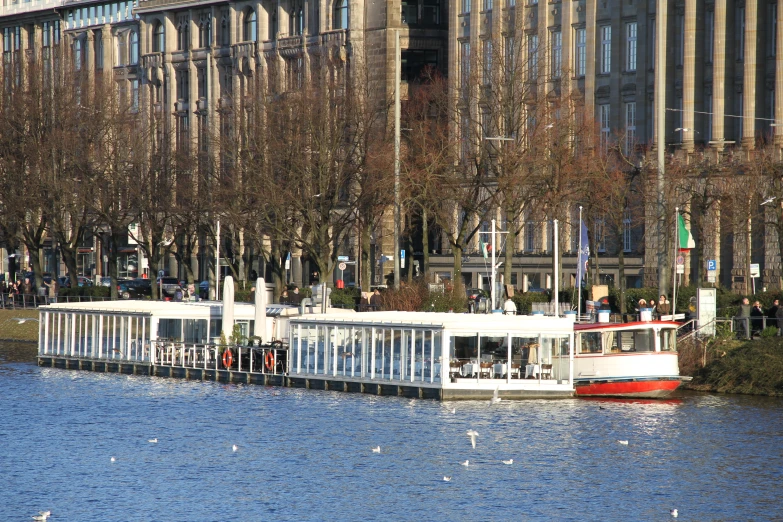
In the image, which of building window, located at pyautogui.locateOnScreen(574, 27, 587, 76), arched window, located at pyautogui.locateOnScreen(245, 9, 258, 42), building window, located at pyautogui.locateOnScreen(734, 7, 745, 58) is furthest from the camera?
arched window, located at pyautogui.locateOnScreen(245, 9, 258, 42)

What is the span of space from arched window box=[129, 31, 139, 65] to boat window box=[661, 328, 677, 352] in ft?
309

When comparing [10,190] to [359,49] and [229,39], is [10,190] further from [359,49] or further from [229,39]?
[229,39]

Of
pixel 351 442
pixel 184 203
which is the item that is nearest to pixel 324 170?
pixel 184 203

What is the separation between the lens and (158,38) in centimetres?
14162

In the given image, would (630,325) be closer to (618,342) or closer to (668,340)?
(618,342)

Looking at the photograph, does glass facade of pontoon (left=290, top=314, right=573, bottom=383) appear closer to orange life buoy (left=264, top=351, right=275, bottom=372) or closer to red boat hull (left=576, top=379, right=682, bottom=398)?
red boat hull (left=576, top=379, right=682, bottom=398)

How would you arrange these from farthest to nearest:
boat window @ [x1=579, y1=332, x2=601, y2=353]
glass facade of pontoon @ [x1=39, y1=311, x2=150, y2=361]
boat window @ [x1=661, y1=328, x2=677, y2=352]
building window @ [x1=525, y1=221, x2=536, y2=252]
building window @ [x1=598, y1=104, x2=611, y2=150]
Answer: building window @ [x1=525, y1=221, x2=536, y2=252] → building window @ [x1=598, y1=104, x2=611, y2=150] → glass facade of pontoon @ [x1=39, y1=311, x2=150, y2=361] → boat window @ [x1=579, y1=332, x2=601, y2=353] → boat window @ [x1=661, y1=328, x2=677, y2=352]

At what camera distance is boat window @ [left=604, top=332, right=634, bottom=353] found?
185 feet

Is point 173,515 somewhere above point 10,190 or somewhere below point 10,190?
below

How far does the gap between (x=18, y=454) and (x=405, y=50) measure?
7612cm

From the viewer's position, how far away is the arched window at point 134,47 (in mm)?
144875

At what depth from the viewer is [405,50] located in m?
118

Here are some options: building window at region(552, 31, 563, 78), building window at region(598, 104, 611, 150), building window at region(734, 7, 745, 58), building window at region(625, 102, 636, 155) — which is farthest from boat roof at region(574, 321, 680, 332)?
building window at region(552, 31, 563, 78)

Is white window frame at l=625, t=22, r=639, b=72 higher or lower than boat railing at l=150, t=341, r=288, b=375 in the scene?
higher
